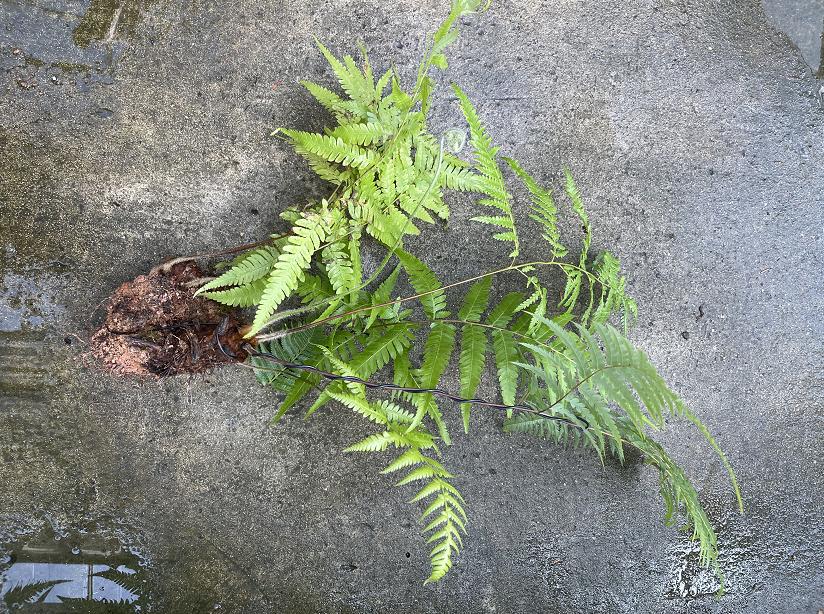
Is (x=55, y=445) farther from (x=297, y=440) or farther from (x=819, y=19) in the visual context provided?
(x=819, y=19)

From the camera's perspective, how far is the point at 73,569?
2715 millimetres

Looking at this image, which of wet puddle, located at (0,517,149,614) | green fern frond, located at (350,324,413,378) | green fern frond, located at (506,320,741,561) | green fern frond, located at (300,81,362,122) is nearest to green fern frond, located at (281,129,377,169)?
green fern frond, located at (300,81,362,122)

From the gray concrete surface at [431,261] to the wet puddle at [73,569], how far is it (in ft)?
0.10

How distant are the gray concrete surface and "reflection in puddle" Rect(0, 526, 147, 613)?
0.12 ft

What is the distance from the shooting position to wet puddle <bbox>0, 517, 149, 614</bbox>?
106 inches

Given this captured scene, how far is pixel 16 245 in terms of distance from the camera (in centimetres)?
264

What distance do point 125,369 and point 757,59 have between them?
3513 mm

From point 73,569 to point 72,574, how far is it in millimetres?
25

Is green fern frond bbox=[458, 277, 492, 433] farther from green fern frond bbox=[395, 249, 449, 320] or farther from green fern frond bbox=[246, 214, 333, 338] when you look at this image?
green fern frond bbox=[246, 214, 333, 338]

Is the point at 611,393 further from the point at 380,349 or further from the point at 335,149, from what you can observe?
the point at 335,149

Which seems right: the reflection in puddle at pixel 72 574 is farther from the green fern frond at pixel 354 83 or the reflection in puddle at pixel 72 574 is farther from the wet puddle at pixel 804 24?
the wet puddle at pixel 804 24

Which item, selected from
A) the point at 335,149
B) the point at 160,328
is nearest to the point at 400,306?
the point at 335,149

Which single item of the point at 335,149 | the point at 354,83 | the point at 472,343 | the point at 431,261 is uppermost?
the point at 354,83

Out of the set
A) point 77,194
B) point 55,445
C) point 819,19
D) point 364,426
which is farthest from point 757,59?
point 55,445
